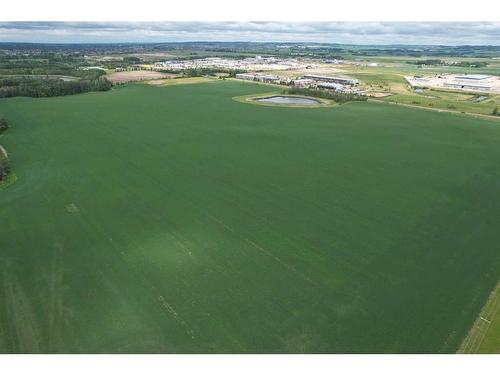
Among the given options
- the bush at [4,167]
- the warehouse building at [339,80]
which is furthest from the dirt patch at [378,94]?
the bush at [4,167]

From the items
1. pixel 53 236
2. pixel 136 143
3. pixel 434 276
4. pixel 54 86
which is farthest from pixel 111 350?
pixel 54 86

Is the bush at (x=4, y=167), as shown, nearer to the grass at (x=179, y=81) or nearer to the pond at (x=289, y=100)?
the pond at (x=289, y=100)

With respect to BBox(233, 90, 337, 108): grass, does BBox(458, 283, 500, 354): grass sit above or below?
below

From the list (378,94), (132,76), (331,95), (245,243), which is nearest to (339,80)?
(378,94)

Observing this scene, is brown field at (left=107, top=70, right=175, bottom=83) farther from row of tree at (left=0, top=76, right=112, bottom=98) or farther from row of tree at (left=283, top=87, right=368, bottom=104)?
row of tree at (left=283, top=87, right=368, bottom=104)

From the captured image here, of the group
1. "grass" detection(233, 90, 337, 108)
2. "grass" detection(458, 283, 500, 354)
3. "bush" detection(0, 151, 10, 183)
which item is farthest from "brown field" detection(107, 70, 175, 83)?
"grass" detection(458, 283, 500, 354)

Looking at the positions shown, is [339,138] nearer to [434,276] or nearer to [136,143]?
[136,143]

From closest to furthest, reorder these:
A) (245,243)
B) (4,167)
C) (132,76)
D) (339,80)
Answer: (245,243) → (4,167) → (339,80) → (132,76)

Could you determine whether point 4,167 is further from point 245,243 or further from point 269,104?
point 269,104

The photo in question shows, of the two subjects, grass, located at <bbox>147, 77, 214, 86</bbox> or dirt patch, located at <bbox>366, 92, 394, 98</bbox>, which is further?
grass, located at <bbox>147, 77, 214, 86</bbox>
